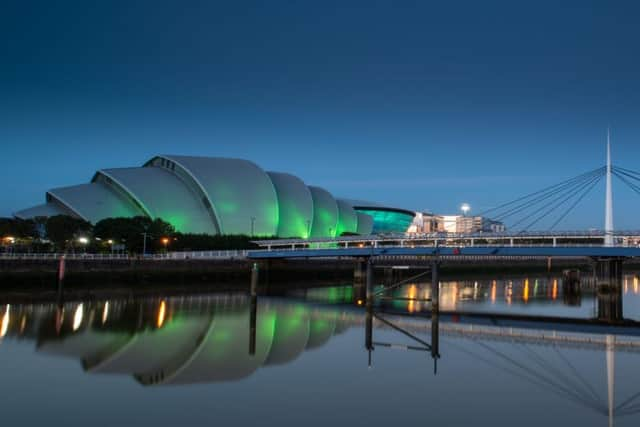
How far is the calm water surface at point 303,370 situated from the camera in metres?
11.1

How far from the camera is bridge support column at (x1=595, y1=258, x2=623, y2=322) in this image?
96.5 feet

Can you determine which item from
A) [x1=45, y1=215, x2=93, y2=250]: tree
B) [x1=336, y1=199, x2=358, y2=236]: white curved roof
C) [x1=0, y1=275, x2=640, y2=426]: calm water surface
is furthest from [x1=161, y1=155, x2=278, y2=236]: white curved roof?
[x1=0, y1=275, x2=640, y2=426]: calm water surface

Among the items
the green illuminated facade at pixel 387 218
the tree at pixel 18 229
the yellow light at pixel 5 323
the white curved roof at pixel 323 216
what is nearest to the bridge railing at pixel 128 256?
the tree at pixel 18 229

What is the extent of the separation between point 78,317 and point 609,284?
2449 cm

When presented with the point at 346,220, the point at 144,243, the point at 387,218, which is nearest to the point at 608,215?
the point at 144,243

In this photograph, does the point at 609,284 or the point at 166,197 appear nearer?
the point at 609,284

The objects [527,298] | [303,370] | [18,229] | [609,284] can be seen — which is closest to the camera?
[303,370]

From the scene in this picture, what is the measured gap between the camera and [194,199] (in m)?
57.5

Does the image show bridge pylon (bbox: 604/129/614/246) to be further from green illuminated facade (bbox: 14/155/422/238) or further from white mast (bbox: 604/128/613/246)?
green illuminated facade (bbox: 14/155/422/238)

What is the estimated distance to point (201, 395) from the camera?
12.3 meters

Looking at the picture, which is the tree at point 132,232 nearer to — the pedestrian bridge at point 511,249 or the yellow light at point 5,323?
the pedestrian bridge at point 511,249

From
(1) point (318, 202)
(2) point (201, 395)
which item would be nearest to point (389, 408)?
(2) point (201, 395)

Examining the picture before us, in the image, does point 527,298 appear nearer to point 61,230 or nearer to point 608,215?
point 608,215

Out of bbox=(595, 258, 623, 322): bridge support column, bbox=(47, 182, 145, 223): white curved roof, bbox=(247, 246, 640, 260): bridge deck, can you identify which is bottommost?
bbox=(595, 258, 623, 322): bridge support column
